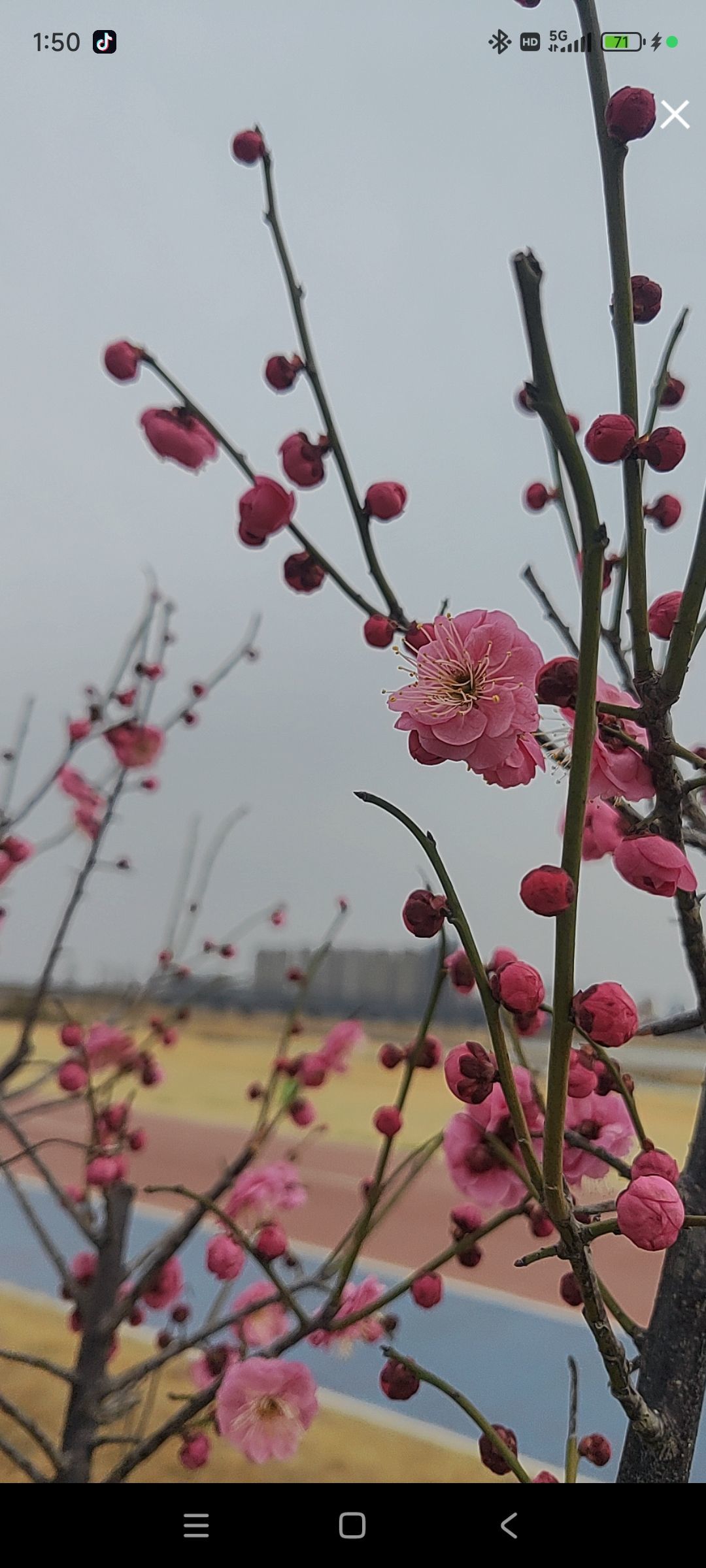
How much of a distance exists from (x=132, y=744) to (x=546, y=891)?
568mm

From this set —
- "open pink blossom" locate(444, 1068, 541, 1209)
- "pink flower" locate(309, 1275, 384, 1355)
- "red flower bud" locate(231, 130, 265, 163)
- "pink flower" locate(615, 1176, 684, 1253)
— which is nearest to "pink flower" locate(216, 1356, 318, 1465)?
"pink flower" locate(309, 1275, 384, 1355)

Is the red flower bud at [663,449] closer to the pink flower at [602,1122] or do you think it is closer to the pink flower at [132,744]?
the pink flower at [602,1122]

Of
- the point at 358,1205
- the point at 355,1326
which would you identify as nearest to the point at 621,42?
the point at 355,1326

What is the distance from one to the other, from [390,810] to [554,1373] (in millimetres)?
772

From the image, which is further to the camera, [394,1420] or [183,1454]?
[394,1420]

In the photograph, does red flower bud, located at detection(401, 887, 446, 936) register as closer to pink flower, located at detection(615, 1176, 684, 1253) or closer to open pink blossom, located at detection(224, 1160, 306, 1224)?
pink flower, located at detection(615, 1176, 684, 1253)

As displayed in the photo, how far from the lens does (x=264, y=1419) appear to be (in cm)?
42

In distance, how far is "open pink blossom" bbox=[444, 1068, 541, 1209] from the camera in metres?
0.31

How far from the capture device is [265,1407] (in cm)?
42

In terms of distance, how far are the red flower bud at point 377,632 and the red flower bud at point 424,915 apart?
5.0 inches

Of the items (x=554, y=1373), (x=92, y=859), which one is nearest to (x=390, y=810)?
(x=92, y=859)

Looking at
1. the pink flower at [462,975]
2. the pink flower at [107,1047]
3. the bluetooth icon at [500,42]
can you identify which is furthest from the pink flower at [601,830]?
the pink flower at [107,1047]
